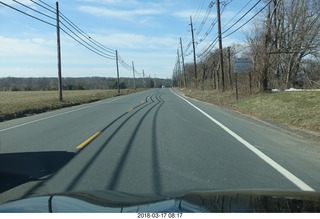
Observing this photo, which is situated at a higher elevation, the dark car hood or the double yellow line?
the dark car hood

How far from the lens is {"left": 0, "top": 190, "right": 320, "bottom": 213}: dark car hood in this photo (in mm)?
4098

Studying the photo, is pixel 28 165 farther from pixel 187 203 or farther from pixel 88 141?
pixel 187 203

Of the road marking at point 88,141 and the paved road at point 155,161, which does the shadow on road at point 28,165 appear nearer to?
the paved road at point 155,161

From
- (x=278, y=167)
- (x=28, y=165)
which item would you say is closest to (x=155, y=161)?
(x=278, y=167)

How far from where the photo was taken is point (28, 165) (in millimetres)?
8656

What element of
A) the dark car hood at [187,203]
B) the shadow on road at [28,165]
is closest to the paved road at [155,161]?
the shadow on road at [28,165]

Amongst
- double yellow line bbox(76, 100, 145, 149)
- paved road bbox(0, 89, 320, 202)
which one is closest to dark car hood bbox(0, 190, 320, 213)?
paved road bbox(0, 89, 320, 202)

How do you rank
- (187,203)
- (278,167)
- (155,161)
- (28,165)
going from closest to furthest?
(187,203) → (278,167) → (28,165) → (155,161)

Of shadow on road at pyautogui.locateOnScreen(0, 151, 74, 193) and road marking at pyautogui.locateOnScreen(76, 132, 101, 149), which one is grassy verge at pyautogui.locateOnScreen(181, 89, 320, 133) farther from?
shadow on road at pyautogui.locateOnScreen(0, 151, 74, 193)

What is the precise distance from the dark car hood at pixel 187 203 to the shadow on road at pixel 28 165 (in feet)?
8.09

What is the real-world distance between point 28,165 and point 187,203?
208 inches

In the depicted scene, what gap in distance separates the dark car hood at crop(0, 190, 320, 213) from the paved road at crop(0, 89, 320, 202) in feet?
2.75

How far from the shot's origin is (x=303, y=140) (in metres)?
11.9

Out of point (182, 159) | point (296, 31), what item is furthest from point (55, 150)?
point (296, 31)
